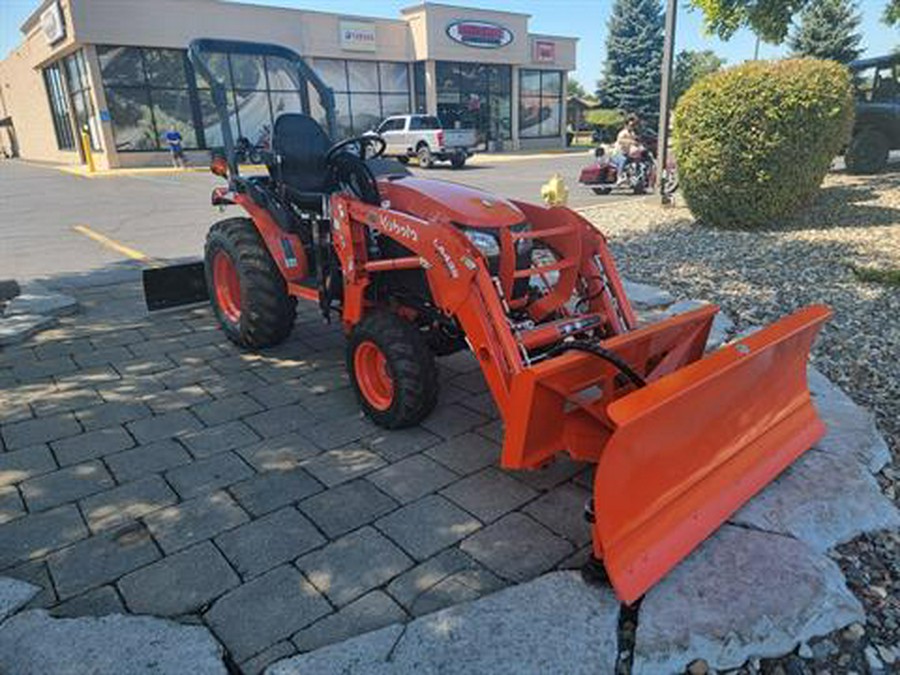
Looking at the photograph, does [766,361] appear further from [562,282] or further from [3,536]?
[3,536]

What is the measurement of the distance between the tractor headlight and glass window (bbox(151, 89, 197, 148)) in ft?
78.6

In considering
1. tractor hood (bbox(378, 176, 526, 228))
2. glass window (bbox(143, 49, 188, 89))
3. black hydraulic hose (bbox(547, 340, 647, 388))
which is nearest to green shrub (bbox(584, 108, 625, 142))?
glass window (bbox(143, 49, 188, 89))

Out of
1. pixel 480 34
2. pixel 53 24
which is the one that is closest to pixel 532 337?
pixel 53 24

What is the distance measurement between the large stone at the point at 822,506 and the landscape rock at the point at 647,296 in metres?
2.56

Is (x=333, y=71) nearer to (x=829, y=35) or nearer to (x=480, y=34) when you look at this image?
(x=480, y=34)

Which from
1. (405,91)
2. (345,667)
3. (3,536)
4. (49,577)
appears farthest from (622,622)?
(405,91)

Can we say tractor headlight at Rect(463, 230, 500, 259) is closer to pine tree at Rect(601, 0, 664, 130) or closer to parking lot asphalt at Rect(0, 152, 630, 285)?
parking lot asphalt at Rect(0, 152, 630, 285)

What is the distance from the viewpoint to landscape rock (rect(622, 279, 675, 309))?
17.8 feet

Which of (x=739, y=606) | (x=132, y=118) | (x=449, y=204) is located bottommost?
(x=739, y=606)

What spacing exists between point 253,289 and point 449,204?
5.74 feet

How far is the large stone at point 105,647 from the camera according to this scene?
2012mm

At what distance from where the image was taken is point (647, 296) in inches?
221

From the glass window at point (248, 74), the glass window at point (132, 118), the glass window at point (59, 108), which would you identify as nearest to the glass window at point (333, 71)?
the glass window at point (248, 74)

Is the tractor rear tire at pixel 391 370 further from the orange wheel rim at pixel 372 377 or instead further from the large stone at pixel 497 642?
the large stone at pixel 497 642
